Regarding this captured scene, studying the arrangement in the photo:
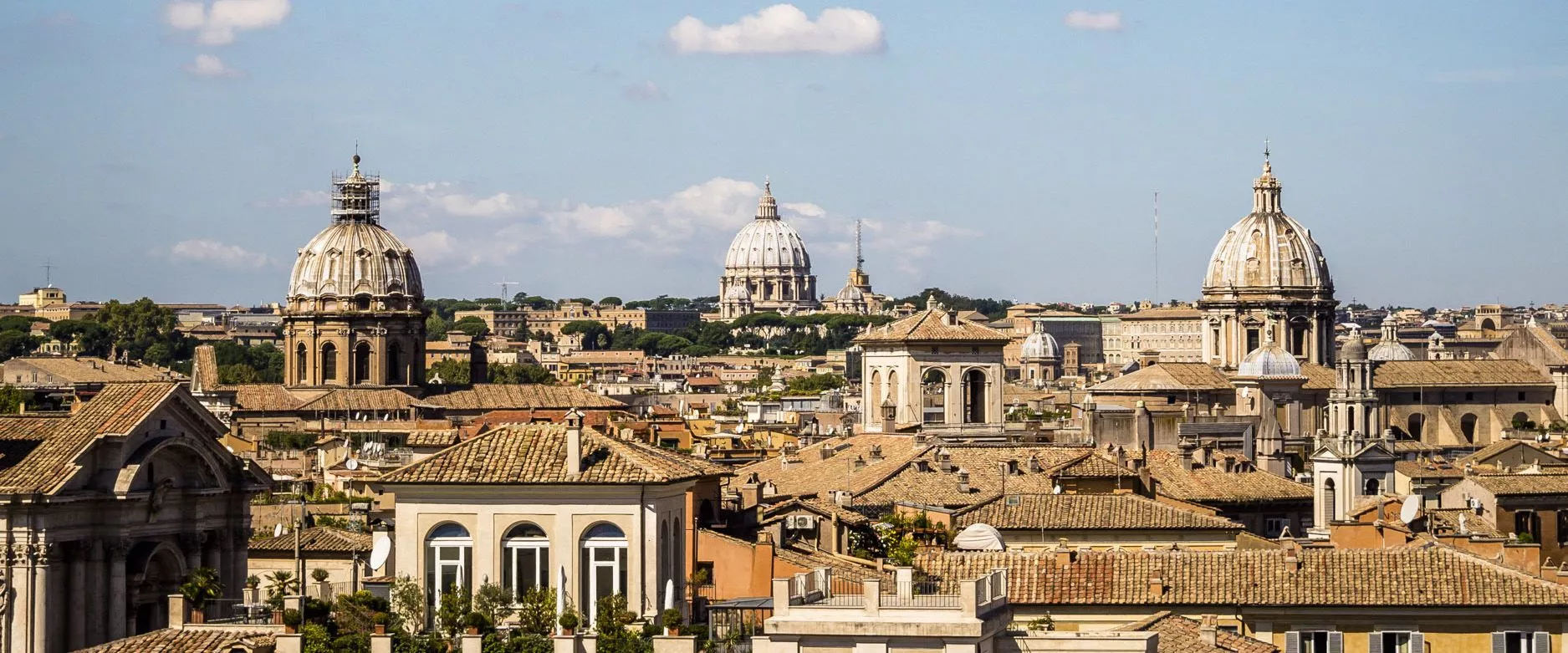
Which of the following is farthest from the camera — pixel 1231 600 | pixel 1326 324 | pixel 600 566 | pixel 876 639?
pixel 1326 324

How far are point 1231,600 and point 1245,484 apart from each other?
2266 cm

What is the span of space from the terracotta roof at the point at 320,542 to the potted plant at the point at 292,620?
10170mm

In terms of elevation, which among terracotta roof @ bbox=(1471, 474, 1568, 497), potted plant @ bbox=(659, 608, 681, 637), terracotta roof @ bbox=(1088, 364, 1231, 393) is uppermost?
terracotta roof @ bbox=(1088, 364, 1231, 393)

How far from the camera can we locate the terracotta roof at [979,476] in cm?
4803

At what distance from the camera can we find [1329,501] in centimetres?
6153

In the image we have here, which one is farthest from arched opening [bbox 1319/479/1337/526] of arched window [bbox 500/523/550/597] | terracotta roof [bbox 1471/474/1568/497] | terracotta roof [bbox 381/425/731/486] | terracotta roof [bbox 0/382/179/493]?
arched window [bbox 500/523/550/597]

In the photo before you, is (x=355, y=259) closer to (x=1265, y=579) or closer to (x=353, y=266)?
(x=353, y=266)

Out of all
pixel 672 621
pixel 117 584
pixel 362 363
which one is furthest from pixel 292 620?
pixel 362 363

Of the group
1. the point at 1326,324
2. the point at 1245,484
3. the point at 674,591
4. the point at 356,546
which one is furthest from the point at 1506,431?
the point at 674,591

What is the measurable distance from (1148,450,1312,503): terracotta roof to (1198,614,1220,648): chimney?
61.5 ft

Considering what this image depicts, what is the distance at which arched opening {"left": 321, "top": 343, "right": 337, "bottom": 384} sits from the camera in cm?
11475

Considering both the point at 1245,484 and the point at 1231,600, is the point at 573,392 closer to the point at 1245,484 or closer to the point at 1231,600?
the point at 1245,484

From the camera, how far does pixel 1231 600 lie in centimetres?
3312

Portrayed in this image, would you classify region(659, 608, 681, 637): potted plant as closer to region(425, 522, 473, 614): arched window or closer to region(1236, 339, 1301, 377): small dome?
region(425, 522, 473, 614): arched window
